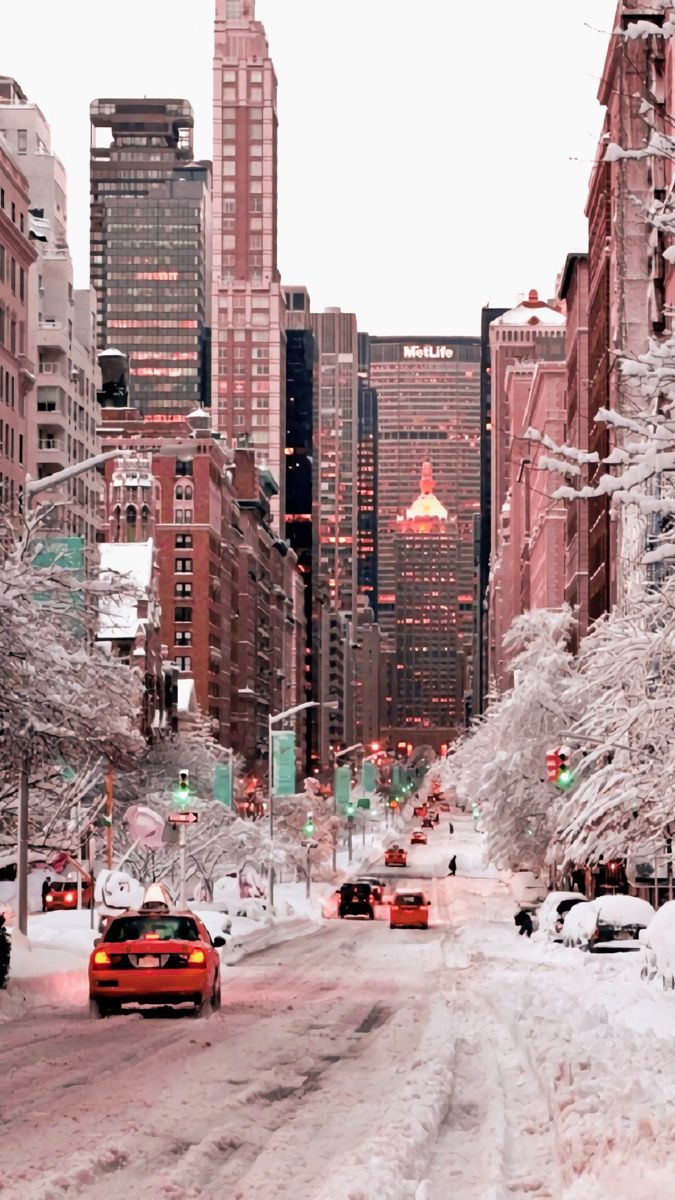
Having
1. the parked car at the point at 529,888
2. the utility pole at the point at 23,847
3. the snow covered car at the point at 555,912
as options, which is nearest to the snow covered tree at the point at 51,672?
the utility pole at the point at 23,847

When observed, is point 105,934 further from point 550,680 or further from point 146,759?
point 146,759

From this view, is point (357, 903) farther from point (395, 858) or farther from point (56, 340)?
point (395, 858)

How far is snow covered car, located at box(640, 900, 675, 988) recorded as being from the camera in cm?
3014

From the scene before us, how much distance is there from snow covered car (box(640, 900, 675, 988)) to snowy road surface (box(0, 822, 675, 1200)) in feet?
1.46

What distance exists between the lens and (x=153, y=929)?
27078 millimetres

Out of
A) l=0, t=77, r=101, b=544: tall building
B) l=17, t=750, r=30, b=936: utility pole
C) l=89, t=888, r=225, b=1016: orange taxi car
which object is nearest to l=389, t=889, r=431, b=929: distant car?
l=17, t=750, r=30, b=936: utility pole

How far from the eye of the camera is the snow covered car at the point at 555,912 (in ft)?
171

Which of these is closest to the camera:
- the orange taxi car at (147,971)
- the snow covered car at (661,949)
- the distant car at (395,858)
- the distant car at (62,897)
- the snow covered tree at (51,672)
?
the orange taxi car at (147,971)

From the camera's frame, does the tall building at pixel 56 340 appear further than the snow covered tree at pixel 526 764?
Yes

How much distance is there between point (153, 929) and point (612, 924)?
1835cm

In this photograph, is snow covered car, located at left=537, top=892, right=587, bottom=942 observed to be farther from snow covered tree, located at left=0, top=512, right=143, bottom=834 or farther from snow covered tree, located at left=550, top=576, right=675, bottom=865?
snow covered tree, located at left=0, top=512, right=143, bottom=834

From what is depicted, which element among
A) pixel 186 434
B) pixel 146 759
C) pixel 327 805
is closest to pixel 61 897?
pixel 146 759

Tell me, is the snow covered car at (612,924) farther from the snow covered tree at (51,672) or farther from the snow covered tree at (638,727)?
the snow covered tree at (51,672)

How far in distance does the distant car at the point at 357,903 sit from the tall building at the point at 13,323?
22.8 metres
